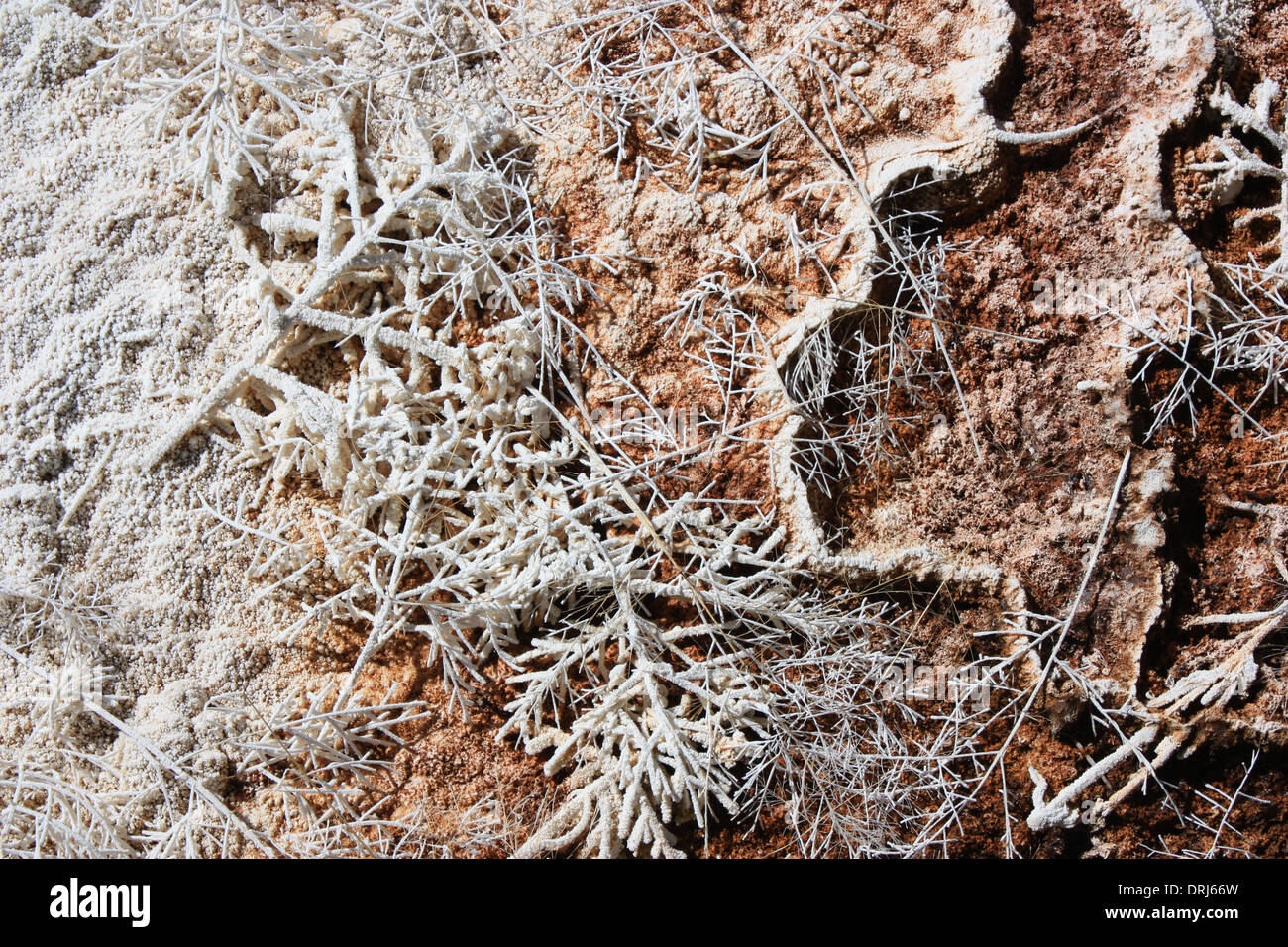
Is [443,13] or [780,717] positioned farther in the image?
[443,13]

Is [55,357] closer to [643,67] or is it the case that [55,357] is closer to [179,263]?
[179,263]

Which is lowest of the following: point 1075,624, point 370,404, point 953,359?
point 1075,624

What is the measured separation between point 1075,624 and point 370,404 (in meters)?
1.46

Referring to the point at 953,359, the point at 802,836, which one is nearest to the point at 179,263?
the point at 953,359

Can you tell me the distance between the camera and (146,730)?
164 centimetres

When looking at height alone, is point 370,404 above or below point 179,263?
below

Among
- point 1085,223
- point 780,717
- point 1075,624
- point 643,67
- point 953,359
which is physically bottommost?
point 780,717

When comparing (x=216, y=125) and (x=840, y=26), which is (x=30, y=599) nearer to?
(x=216, y=125)

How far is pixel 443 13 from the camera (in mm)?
1742

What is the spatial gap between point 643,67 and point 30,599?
1.63 meters

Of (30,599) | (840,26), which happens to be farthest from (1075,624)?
(30,599)
